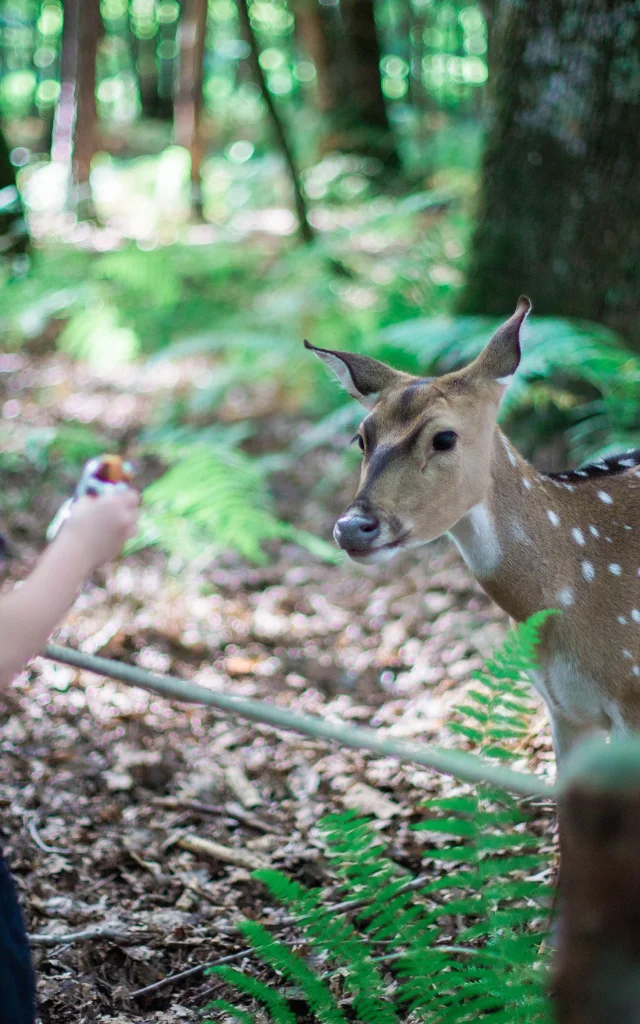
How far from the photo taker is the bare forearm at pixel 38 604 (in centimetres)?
208

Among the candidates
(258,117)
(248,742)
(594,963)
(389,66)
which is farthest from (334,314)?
(389,66)

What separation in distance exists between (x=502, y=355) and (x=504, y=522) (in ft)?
1.92

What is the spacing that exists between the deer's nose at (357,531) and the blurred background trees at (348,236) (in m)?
2.63

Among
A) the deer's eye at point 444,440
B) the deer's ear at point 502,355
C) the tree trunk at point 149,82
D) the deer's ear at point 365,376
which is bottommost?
the tree trunk at point 149,82

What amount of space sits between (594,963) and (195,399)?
22.7ft

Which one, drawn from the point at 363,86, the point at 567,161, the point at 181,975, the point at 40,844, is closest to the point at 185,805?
the point at 40,844

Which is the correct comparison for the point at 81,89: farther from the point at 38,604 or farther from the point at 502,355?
the point at 38,604

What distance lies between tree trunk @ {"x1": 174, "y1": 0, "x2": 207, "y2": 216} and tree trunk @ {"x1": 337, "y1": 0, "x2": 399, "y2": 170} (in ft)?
9.60

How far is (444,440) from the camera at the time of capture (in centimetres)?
313

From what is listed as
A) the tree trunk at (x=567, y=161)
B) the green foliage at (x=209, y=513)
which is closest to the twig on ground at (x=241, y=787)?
the green foliage at (x=209, y=513)

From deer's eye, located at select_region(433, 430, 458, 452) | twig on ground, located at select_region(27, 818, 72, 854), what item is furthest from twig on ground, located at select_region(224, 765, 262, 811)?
deer's eye, located at select_region(433, 430, 458, 452)

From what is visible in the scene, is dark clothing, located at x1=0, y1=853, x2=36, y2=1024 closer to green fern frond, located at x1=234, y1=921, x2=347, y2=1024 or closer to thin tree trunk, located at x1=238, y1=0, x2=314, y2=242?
green fern frond, located at x1=234, y1=921, x2=347, y2=1024

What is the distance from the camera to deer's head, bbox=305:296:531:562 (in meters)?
2.98

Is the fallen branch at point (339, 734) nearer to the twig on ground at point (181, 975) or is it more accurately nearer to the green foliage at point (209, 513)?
the twig on ground at point (181, 975)
